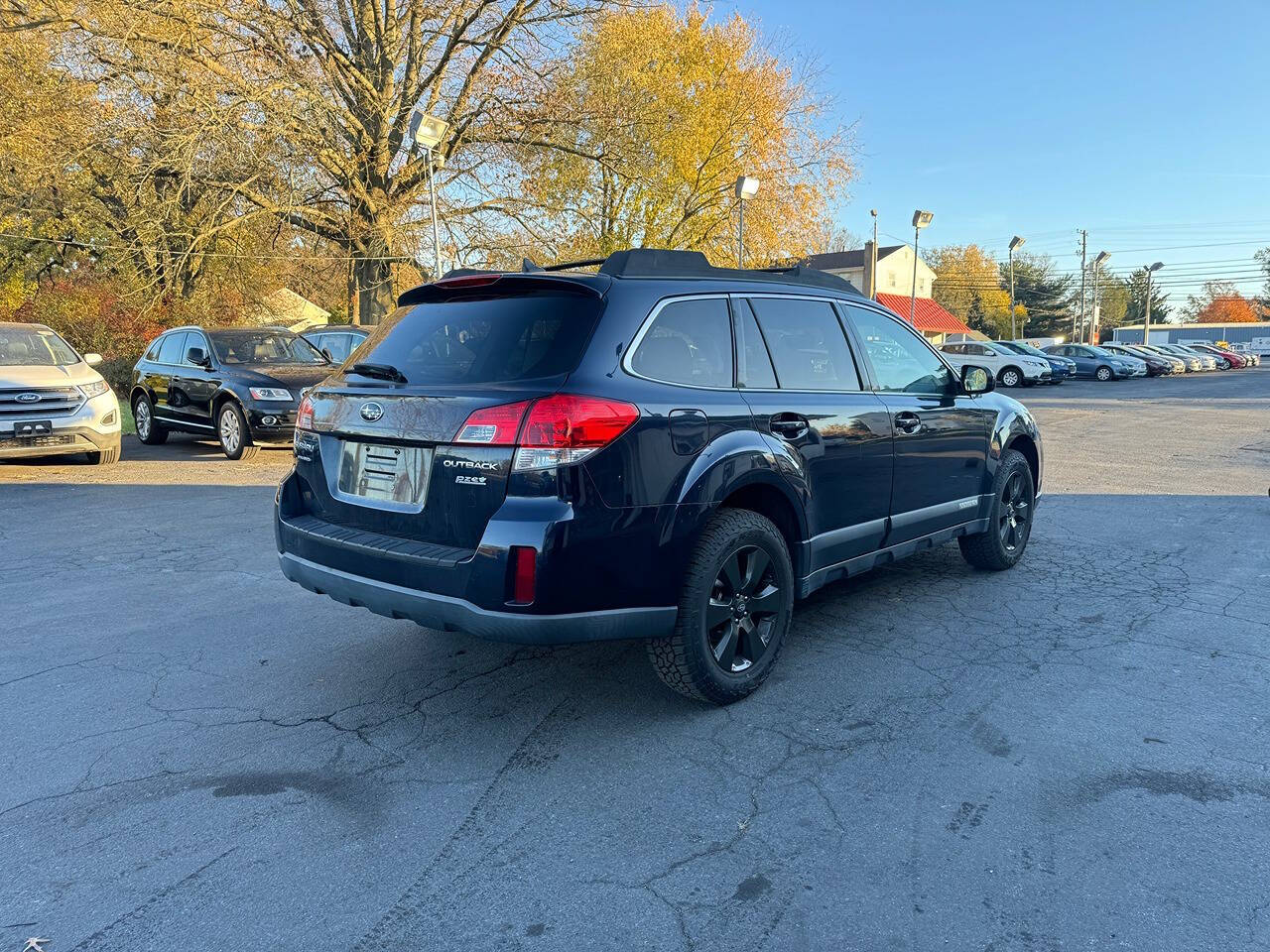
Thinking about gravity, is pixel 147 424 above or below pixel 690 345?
below

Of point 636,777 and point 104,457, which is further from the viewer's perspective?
point 104,457

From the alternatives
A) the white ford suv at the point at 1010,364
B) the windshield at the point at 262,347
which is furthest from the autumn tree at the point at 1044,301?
the windshield at the point at 262,347

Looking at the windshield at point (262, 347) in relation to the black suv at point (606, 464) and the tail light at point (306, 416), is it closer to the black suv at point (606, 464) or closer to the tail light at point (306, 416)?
the tail light at point (306, 416)

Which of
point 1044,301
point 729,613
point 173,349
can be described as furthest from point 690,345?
point 1044,301

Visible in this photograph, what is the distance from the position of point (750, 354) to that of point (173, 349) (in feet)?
36.3

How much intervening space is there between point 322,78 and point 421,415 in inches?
792

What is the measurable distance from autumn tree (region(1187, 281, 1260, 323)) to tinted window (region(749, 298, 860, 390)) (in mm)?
142435

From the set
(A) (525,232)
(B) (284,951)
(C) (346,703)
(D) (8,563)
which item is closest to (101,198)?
(A) (525,232)

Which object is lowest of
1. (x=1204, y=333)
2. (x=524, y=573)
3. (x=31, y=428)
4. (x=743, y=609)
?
(x=743, y=609)

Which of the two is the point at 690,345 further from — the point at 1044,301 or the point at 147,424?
the point at 1044,301

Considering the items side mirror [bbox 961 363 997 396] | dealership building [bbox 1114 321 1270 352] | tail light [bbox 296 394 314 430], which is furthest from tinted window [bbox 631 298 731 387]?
dealership building [bbox 1114 321 1270 352]

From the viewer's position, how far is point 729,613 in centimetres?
368

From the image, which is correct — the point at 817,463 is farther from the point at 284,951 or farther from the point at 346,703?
the point at 284,951

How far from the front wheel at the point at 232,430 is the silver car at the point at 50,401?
1.16 meters
